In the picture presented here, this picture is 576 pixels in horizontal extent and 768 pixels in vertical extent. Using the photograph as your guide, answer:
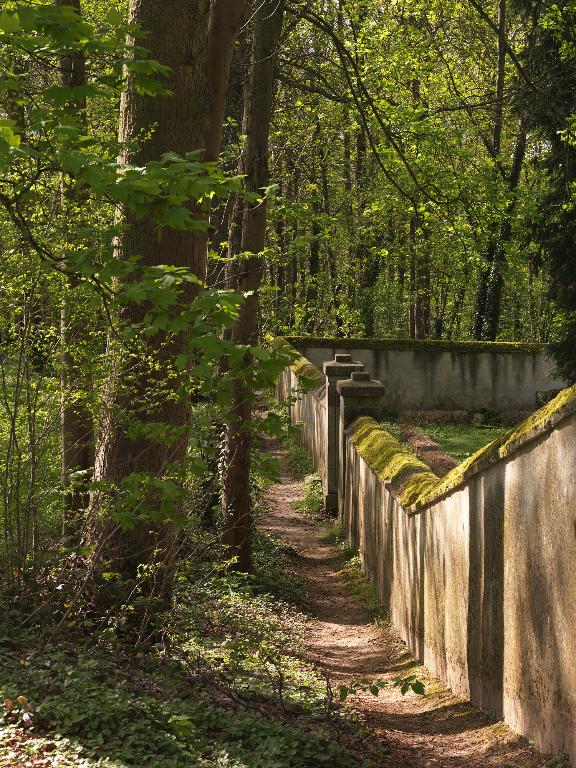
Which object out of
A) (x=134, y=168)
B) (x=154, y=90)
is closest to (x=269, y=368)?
(x=134, y=168)

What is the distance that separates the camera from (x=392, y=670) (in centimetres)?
925

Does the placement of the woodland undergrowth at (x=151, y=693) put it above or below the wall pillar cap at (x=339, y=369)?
below

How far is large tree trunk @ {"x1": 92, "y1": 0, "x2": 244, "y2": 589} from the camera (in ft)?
24.2

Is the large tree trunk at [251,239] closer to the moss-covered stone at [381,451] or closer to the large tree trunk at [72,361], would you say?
the moss-covered stone at [381,451]

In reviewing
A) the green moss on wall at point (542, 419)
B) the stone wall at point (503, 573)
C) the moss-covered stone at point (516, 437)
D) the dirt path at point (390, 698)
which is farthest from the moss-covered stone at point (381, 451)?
the green moss on wall at point (542, 419)

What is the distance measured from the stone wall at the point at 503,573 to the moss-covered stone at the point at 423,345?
15467mm

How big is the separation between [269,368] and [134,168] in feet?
4.39

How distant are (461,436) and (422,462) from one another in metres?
11.1

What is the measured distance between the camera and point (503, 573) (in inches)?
258

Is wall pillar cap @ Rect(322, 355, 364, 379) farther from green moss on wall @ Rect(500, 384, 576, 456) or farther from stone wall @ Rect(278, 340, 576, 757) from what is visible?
green moss on wall @ Rect(500, 384, 576, 456)

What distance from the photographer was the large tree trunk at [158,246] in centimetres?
738

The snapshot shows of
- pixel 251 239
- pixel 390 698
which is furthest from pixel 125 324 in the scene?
pixel 251 239

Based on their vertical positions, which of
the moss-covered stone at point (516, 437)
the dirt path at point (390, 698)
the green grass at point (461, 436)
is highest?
the moss-covered stone at point (516, 437)

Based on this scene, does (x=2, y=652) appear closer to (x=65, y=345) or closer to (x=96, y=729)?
(x=96, y=729)
